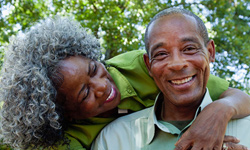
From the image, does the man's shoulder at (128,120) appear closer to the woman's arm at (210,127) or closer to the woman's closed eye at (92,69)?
the woman's closed eye at (92,69)

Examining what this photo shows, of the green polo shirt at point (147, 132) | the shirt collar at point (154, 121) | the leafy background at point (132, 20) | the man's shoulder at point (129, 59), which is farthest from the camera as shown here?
the leafy background at point (132, 20)

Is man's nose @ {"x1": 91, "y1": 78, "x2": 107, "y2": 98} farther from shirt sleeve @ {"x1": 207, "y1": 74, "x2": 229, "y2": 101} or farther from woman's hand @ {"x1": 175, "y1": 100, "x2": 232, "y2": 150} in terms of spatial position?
shirt sleeve @ {"x1": 207, "y1": 74, "x2": 229, "y2": 101}

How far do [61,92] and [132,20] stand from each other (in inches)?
185

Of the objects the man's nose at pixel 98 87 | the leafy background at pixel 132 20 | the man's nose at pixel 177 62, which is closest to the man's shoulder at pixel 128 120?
the man's nose at pixel 98 87

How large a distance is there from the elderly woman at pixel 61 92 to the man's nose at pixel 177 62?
39 centimetres

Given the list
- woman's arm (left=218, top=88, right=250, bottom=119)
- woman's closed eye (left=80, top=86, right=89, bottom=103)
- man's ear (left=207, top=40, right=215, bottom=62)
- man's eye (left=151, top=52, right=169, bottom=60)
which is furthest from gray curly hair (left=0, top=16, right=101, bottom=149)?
woman's arm (left=218, top=88, right=250, bottom=119)

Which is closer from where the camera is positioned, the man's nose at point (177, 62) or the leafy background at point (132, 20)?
the man's nose at point (177, 62)

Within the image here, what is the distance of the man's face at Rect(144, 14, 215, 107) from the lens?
2.35 m

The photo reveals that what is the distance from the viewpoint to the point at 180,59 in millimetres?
2330

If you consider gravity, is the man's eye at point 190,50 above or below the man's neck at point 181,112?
above

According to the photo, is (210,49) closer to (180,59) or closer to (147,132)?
(180,59)

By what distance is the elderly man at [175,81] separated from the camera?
2.35m

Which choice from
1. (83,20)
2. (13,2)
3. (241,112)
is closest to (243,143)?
(241,112)

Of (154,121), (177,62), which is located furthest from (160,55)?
(154,121)
